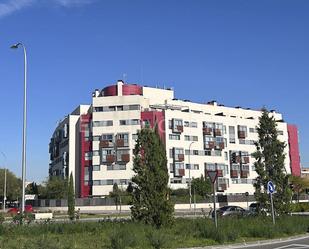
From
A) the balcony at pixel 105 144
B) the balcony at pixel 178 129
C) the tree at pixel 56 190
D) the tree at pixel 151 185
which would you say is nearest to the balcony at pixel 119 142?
the balcony at pixel 105 144

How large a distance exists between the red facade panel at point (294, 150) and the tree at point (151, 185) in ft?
317

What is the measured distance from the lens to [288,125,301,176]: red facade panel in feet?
370

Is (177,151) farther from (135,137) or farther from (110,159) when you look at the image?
(110,159)

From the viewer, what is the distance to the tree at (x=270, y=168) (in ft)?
91.6

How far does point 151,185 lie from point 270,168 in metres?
11.0

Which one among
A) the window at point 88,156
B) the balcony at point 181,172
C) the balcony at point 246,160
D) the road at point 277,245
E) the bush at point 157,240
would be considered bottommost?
the road at point 277,245

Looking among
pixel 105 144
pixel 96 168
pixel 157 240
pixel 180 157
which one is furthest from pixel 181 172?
pixel 157 240

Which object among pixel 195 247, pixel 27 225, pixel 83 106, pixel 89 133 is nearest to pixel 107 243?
pixel 195 247

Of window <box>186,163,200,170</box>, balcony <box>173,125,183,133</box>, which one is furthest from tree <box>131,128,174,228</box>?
window <box>186,163,200,170</box>

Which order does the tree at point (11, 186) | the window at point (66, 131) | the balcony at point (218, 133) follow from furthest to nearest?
the window at point (66, 131)
the balcony at point (218, 133)
the tree at point (11, 186)

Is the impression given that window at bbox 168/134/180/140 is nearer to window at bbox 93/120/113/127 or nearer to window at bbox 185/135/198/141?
window at bbox 185/135/198/141

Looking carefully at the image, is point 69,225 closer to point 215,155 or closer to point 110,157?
point 110,157

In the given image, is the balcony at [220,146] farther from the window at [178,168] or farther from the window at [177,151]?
the window at [178,168]

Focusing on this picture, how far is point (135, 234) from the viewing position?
16.3m
